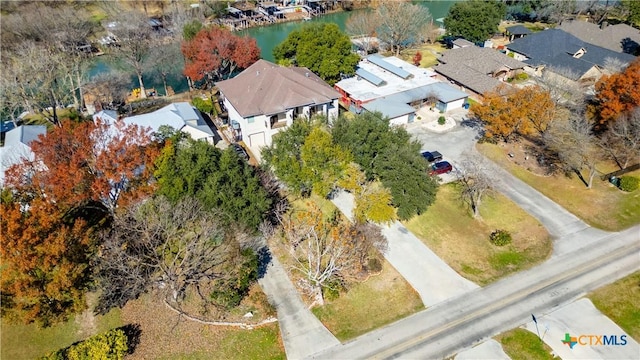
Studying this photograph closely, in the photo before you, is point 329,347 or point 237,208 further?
point 237,208

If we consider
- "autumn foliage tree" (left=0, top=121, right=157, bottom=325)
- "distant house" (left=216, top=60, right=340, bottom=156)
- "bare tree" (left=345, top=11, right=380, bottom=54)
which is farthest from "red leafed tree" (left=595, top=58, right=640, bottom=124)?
"autumn foliage tree" (left=0, top=121, right=157, bottom=325)

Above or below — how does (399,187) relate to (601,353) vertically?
above

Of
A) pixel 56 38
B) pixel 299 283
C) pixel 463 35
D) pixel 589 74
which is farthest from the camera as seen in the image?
pixel 463 35

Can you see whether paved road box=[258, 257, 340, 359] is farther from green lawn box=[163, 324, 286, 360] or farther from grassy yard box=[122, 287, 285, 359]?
grassy yard box=[122, 287, 285, 359]

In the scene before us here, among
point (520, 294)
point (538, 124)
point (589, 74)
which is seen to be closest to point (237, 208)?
point (520, 294)

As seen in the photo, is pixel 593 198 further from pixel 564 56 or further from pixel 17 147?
pixel 17 147

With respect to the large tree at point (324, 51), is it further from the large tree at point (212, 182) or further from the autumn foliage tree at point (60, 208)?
the autumn foliage tree at point (60, 208)

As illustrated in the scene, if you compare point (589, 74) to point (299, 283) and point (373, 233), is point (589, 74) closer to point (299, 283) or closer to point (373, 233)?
point (373, 233)
